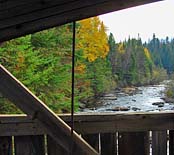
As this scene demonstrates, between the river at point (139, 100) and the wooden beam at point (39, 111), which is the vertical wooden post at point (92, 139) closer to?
the wooden beam at point (39, 111)

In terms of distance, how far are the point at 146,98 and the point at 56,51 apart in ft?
12.5

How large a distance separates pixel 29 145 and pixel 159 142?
25.6 inches

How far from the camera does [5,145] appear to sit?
1.53m

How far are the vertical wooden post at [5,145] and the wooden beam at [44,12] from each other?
0.72 m

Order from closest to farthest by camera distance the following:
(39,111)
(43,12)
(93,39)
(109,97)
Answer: (43,12) → (39,111) → (93,39) → (109,97)

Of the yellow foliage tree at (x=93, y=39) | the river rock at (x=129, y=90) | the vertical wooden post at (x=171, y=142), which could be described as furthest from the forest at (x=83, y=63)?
the vertical wooden post at (x=171, y=142)

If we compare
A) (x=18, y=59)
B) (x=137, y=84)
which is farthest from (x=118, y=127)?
(x=137, y=84)

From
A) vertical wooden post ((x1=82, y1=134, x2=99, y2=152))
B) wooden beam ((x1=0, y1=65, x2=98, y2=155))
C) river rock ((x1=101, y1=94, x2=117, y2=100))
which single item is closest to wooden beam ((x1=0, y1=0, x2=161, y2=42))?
wooden beam ((x1=0, y1=65, x2=98, y2=155))

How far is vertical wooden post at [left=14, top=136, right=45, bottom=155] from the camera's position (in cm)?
Result: 153

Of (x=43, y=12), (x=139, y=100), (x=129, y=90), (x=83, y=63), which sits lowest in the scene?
(x=139, y=100)

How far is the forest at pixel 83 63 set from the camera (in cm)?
944

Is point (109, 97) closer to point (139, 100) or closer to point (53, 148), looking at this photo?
point (139, 100)

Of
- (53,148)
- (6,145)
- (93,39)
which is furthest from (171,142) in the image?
(93,39)

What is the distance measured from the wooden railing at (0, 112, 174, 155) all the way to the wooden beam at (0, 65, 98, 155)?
0.29ft
